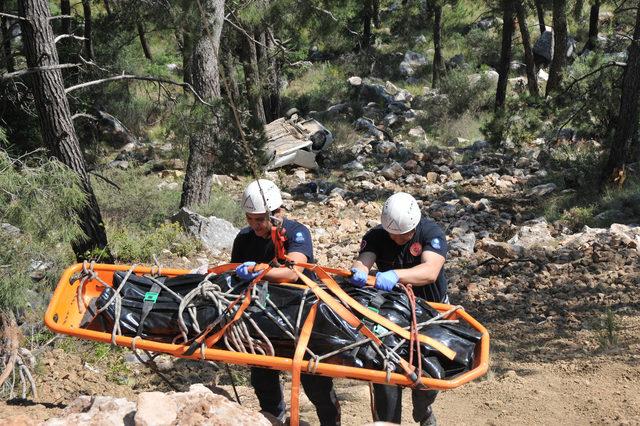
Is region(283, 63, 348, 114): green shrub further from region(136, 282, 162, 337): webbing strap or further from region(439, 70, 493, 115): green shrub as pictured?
region(136, 282, 162, 337): webbing strap

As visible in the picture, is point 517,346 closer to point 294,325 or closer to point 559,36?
point 294,325

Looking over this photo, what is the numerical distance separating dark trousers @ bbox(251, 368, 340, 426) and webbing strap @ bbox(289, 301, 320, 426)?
15.3 inches

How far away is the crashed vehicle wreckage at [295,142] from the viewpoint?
49.4ft

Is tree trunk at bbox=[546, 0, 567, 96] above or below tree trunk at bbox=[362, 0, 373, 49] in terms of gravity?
above

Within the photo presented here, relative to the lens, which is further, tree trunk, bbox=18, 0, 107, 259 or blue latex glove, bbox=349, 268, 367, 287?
tree trunk, bbox=18, 0, 107, 259

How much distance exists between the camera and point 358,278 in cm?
387

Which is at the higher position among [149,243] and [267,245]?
[267,245]

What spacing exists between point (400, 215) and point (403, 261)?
340mm

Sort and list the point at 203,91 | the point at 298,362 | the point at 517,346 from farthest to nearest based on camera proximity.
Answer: the point at 203,91, the point at 517,346, the point at 298,362

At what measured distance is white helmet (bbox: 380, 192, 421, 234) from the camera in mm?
3992

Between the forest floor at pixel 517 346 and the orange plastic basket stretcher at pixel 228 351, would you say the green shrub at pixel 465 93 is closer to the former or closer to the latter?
the forest floor at pixel 517 346

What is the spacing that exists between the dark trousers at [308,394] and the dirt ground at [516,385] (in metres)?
0.96

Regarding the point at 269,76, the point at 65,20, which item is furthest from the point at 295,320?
the point at 269,76

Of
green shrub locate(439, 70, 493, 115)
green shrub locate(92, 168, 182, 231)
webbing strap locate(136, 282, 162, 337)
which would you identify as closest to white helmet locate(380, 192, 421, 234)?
webbing strap locate(136, 282, 162, 337)
